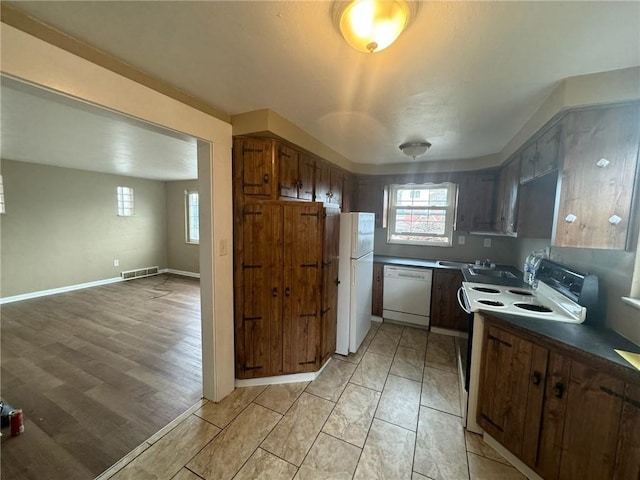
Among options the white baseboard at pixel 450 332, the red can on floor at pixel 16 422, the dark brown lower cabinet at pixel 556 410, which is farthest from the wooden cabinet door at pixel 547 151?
the red can on floor at pixel 16 422

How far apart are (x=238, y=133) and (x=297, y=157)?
Answer: 641 mm

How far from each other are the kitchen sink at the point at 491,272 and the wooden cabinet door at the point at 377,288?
3.81 feet

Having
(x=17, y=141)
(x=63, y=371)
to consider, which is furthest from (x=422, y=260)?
(x=17, y=141)

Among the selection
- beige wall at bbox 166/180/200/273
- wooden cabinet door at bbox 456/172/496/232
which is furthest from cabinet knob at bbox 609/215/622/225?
beige wall at bbox 166/180/200/273

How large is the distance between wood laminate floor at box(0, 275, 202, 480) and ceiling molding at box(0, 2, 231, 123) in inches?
95.9

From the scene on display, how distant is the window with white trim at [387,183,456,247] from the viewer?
12.9 ft

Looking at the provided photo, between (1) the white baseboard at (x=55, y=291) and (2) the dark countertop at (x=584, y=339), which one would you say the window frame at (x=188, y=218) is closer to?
(1) the white baseboard at (x=55, y=291)

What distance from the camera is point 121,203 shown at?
5.80 m

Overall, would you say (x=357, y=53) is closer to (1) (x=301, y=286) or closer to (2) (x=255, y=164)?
(2) (x=255, y=164)

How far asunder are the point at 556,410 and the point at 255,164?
261 centimetres

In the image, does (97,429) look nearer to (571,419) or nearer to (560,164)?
(571,419)

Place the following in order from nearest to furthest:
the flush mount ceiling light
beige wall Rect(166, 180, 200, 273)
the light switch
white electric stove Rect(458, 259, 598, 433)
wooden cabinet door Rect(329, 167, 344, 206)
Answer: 1. the flush mount ceiling light
2. white electric stove Rect(458, 259, 598, 433)
3. the light switch
4. wooden cabinet door Rect(329, 167, 344, 206)
5. beige wall Rect(166, 180, 200, 273)

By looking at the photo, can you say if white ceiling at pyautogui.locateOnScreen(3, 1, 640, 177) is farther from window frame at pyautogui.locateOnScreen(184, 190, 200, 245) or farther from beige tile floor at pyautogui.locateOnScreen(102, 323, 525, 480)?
window frame at pyautogui.locateOnScreen(184, 190, 200, 245)

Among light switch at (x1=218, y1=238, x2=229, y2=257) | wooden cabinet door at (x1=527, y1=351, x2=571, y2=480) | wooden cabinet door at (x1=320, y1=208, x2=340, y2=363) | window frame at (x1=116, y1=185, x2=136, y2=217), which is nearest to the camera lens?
wooden cabinet door at (x1=527, y1=351, x2=571, y2=480)
